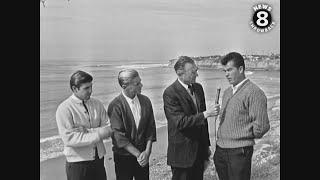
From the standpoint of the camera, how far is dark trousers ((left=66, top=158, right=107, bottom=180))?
344 cm

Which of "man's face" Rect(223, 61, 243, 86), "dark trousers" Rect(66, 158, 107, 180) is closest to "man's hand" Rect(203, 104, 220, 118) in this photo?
"man's face" Rect(223, 61, 243, 86)

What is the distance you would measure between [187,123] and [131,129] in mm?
387

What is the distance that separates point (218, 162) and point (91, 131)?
3.00 ft

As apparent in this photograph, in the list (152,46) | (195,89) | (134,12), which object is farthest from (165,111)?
(134,12)

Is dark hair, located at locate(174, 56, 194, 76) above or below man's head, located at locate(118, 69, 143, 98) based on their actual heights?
above

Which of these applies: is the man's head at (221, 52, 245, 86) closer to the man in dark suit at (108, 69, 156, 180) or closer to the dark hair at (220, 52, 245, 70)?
the dark hair at (220, 52, 245, 70)

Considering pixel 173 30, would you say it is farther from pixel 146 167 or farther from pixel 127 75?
pixel 146 167

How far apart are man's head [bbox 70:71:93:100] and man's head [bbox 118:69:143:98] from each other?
0.72 feet

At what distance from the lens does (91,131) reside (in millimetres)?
3453

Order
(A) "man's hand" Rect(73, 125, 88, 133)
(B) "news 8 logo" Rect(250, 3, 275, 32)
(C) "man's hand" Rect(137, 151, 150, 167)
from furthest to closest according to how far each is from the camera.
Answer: (B) "news 8 logo" Rect(250, 3, 275, 32), (C) "man's hand" Rect(137, 151, 150, 167), (A) "man's hand" Rect(73, 125, 88, 133)

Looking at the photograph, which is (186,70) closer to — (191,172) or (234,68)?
(234,68)

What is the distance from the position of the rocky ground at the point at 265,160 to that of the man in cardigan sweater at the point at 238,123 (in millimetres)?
87

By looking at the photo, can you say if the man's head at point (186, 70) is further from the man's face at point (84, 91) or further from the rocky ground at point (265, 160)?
the man's face at point (84, 91)

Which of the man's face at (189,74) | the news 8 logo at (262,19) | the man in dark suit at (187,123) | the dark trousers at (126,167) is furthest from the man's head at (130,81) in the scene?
the news 8 logo at (262,19)
